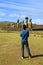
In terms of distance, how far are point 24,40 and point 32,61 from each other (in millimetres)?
1209

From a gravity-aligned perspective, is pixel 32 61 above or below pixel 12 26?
above

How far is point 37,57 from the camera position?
15125 mm

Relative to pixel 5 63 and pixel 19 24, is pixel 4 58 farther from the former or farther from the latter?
pixel 19 24

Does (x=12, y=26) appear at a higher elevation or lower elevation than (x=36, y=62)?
lower

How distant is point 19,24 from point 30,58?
51.1 m

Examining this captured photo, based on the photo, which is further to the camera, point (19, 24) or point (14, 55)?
point (19, 24)

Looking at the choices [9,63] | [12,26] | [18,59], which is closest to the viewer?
[9,63]

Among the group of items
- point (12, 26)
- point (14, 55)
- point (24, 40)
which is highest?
point (24, 40)

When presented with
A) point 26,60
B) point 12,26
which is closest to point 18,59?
point 26,60

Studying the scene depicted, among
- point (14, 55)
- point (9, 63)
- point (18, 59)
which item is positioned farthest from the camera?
point (14, 55)

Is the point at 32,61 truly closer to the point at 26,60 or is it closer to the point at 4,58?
the point at 26,60

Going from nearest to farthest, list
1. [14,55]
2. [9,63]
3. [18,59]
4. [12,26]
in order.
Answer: [9,63], [18,59], [14,55], [12,26]

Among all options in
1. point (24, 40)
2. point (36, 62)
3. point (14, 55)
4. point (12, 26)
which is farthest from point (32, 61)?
point (12, 26)

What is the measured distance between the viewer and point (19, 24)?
65.7 meters
